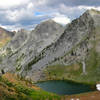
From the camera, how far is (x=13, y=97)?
235 ft

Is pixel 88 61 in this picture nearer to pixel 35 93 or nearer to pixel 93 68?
pixel 93 68

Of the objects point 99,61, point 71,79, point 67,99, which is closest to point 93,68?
point 99,61

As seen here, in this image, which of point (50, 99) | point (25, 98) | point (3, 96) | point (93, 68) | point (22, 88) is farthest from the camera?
point (93, 68)

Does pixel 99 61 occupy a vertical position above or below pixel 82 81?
above

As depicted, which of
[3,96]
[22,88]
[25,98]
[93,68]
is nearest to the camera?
[3,96]

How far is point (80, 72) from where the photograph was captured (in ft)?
642

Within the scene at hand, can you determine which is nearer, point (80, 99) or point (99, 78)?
point (80, 99)

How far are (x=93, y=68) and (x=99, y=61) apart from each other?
9510mm

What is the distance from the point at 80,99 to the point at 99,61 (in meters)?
117

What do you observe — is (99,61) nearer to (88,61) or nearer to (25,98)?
(88,61)

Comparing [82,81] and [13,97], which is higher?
[13,97]

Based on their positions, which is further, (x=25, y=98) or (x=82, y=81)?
(x=82, y=81)

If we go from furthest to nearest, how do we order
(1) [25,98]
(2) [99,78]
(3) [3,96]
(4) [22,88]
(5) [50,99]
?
(2) [99,78]
(4) [22,88]
(5) [50,99]
(1) [25,98]
(3) [3,96]

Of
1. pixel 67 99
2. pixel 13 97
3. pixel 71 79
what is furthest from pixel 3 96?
pixel 71 79
